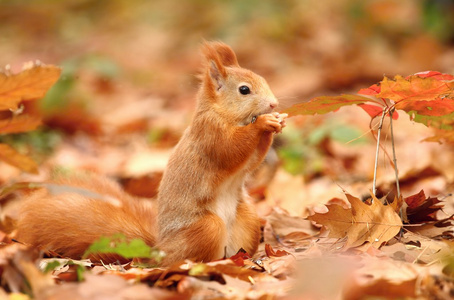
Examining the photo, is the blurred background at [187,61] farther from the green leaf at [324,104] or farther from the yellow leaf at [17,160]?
the yellow leaf at [17,160]

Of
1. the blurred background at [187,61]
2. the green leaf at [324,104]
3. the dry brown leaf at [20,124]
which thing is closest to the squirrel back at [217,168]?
the green leaf at [324,104]

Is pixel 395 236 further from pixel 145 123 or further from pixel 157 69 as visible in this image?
pixel 157 69

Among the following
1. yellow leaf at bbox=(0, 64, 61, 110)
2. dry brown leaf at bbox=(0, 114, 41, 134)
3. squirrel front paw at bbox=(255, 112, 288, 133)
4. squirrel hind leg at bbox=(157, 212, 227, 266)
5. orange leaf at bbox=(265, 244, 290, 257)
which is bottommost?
orange leaf at bbox=(265, 244, 290, 257)

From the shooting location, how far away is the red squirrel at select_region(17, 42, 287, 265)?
2135 mm

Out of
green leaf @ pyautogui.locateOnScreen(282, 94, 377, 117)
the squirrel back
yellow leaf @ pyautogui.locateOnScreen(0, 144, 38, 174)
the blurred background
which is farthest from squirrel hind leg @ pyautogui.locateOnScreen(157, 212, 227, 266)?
the blurred background

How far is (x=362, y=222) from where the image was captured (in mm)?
1860

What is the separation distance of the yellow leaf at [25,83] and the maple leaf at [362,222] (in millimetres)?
978

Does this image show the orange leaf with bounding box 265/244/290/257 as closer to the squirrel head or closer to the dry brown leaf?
the squirrel head

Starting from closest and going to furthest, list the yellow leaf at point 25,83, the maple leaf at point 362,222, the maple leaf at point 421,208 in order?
the yellow leaf at point 25,83 → the maple leaf at point 362,222 → the maple leaf at point 421,208

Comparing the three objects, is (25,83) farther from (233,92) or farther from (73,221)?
(233,92)

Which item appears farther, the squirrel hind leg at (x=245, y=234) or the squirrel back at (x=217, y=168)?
the squirrel hind leg at (x=245, y=234)

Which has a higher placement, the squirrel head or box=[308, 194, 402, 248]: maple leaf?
the squirrel head

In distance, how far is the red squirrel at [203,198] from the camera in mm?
2135

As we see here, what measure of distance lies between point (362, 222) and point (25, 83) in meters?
1.19
